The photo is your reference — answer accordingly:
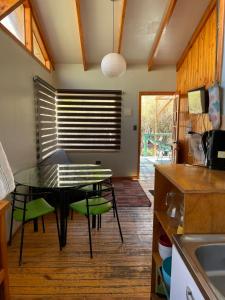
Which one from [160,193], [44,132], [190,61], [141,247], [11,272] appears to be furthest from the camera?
[190,61]

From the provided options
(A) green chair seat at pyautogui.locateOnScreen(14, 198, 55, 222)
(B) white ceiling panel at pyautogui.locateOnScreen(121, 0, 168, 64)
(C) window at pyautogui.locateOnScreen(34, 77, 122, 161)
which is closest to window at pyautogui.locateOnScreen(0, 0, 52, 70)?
(C) window at pyautogui.locateOnScreen(34, 77, 122, 161)

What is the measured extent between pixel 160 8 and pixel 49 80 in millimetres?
2429

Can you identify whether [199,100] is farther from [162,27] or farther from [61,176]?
[61,176]

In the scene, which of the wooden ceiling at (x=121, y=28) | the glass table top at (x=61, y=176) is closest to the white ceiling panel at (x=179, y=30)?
the wooden ceiling at (x=121, y=28)

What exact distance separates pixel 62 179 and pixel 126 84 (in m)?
3.25

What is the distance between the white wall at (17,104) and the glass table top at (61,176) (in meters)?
0.27

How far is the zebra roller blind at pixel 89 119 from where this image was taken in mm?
5199

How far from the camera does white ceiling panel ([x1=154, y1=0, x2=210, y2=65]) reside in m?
3.53

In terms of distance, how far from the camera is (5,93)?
262 cm

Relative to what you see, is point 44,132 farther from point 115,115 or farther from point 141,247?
point 141,247

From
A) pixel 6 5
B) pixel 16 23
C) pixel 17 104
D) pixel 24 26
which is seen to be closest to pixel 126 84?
pixel 24 26

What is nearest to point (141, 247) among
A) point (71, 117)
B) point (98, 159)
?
point (98, 159)

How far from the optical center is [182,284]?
94 centimetres

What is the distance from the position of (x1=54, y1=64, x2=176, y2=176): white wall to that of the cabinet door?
171 inches
